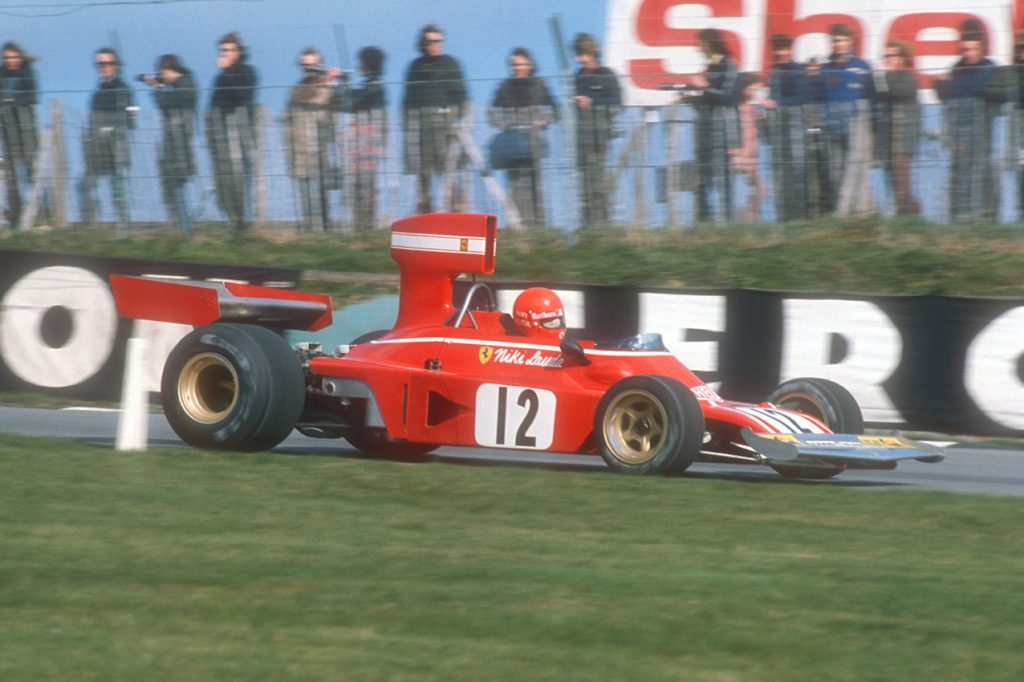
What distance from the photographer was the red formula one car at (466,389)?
8.61m

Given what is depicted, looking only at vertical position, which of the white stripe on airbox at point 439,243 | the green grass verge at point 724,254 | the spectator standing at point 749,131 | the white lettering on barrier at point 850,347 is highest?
the spectator standing at point 749,131

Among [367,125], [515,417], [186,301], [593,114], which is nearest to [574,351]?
[515,417]

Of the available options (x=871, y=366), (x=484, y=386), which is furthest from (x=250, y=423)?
(x=871, y=366)

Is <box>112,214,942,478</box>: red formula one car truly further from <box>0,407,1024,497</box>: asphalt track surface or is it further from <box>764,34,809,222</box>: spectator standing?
<box>764,34,809,222</box>: spectator standing

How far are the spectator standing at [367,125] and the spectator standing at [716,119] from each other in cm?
322

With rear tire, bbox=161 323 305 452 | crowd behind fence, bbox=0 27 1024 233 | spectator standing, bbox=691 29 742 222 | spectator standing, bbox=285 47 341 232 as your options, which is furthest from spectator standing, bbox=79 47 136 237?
rear tire, bbox=161 323 305 452

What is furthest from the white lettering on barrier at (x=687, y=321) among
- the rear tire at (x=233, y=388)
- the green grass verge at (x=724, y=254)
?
the rear tire at (x=233, y=388)

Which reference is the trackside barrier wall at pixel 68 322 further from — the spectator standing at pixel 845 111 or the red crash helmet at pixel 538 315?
the spectator standing at pixel 845 111

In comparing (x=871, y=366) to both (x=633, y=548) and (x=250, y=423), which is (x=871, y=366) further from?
(x=633, y=548)

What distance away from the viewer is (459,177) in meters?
15.3

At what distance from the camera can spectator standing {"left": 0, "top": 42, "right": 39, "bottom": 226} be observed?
1670 cm

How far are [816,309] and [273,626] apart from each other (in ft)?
27.3

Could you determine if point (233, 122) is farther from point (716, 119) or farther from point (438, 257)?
point (438, 257)

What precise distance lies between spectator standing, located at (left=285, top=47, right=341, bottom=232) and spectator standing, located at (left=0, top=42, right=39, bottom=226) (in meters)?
3.08
